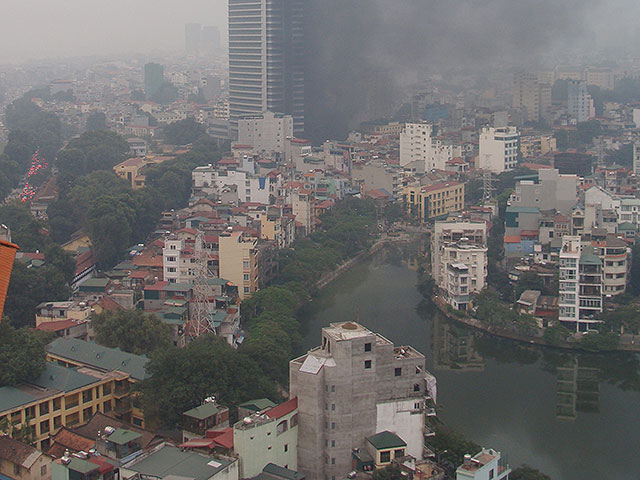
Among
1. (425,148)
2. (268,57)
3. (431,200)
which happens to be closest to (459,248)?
(431,200)

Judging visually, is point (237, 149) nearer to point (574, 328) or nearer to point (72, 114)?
point (574, 328)

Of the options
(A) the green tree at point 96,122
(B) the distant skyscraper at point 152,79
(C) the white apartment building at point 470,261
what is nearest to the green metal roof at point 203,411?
(C) the white apartment building at point 470,261

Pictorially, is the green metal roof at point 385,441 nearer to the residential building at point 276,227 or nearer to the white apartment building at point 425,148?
the residential building at point 276,227

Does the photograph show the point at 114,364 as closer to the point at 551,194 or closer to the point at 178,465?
the point at 178,465

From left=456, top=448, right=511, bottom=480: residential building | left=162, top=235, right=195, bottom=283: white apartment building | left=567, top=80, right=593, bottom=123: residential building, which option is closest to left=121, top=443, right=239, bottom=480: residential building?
left=456, top=448, right=511, bottom=480: residential building

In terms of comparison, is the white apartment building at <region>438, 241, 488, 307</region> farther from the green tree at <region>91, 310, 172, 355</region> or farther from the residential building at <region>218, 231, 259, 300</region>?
the green tree at <region>91, 310, 172, 355</region>

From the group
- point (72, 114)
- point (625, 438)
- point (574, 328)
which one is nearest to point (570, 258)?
point (574, 328)
